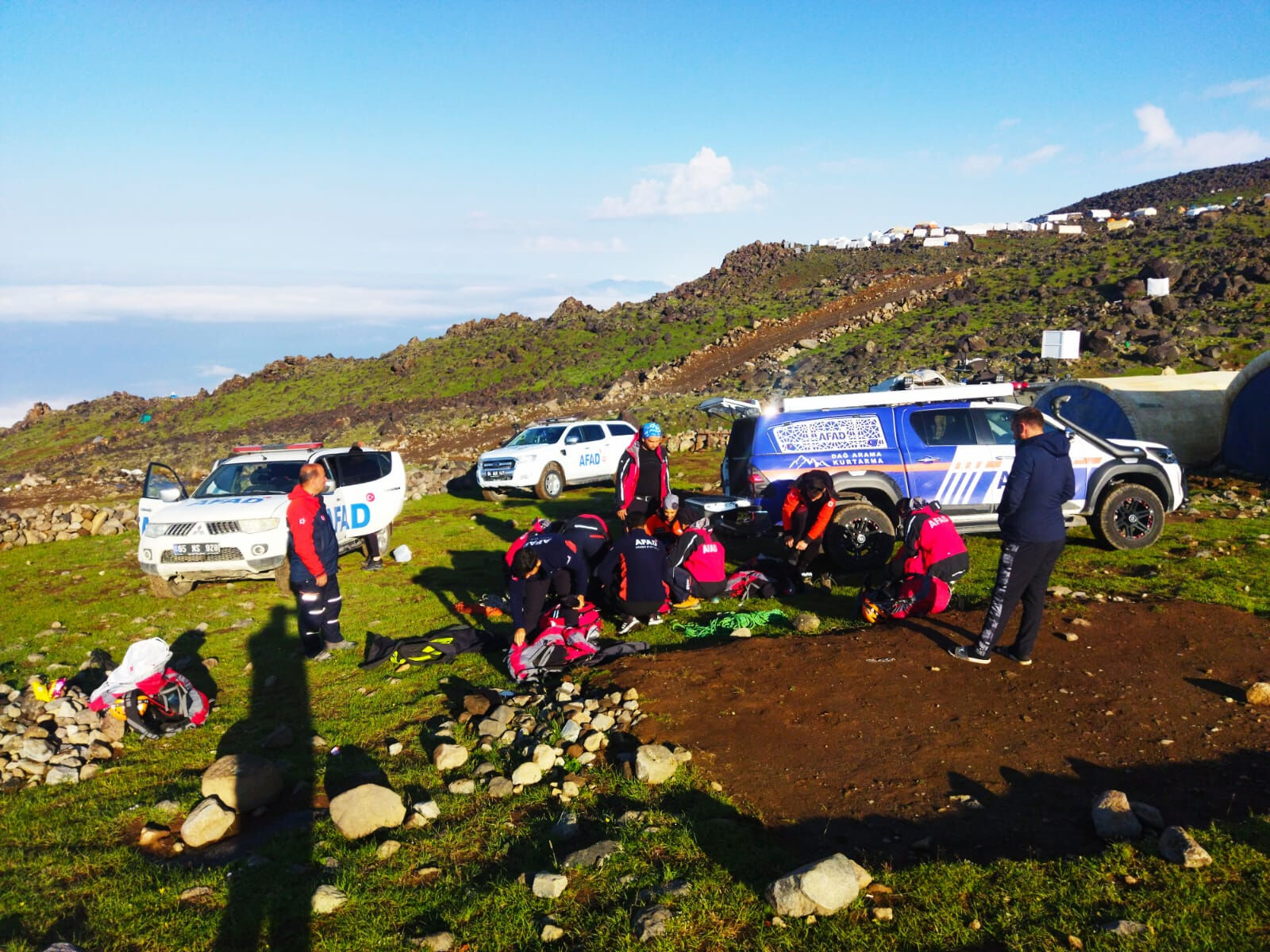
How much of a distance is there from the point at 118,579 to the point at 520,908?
36.5 feet

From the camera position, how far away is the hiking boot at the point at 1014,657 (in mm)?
6188

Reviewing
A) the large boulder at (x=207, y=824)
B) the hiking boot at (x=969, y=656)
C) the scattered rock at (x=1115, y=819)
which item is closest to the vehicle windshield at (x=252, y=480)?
the large boulder at (x=207, y=824)

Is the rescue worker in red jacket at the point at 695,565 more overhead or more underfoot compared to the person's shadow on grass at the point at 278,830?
more overhead

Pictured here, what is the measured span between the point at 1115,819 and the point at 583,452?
1544 cm

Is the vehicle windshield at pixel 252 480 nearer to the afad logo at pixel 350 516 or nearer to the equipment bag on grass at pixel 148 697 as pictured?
the afad logo at pixel 350 516

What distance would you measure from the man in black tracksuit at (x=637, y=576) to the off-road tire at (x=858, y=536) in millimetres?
2460

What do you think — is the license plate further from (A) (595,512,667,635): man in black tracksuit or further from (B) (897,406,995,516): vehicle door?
(B) (897,406,995,516): vehicle door

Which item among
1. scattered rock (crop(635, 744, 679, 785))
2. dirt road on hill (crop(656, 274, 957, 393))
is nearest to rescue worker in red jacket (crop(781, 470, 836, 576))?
scattered rock (crop(635, 744, 679, 785))

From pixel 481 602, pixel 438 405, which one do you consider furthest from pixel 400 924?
pixel 438 405

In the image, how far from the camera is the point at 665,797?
15.3 feet

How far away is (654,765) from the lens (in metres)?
4.87

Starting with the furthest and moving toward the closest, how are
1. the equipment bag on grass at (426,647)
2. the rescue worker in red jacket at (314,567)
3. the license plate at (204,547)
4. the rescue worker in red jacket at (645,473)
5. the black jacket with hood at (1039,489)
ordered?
the rescue worker in red jacket at (645,473)
the license plate at (204,547)
the rescue worker in red jacket at (314,567)
the equipment bag on grass at (426,647)
the black jacket with hood at (1039,489)

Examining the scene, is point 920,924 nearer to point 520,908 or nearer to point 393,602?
point 520,908

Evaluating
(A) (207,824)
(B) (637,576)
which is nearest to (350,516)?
(B) (637,576)
